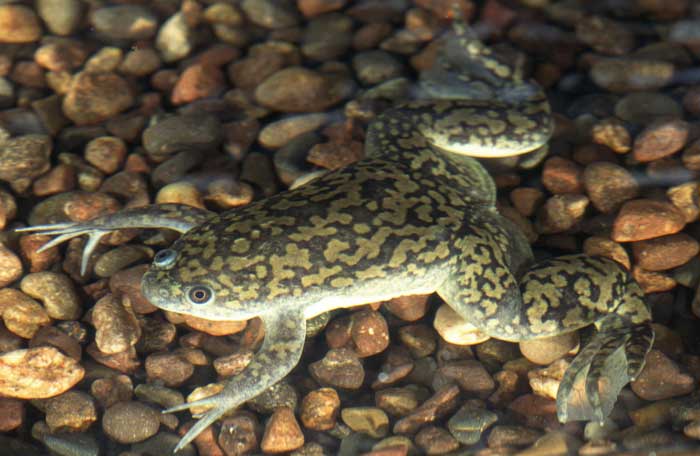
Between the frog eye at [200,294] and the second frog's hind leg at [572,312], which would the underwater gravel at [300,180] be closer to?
the second frog's hind leg at [572,312]

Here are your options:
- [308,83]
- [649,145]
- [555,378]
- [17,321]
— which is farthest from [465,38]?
[17,321]

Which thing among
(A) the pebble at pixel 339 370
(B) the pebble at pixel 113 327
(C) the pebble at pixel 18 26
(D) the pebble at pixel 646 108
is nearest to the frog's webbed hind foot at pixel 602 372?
(A) the pebble at pixel 339 370

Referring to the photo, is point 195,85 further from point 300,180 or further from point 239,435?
point 239,435

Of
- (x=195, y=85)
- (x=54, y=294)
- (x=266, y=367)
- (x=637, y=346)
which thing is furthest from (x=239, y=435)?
(x=195, y=85)

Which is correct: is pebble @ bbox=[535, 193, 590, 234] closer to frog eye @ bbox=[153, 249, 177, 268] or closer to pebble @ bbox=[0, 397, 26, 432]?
frog eye @ bbox=[153, 249, 177, 268]

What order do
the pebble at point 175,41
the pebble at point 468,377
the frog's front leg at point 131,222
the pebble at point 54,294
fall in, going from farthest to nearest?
the pebble at point 175,41
the frog's front leg at point 131,222
the pebble at point 54,294
the pebble at point 468,377

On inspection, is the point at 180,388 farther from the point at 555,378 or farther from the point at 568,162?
the point at 568,162
